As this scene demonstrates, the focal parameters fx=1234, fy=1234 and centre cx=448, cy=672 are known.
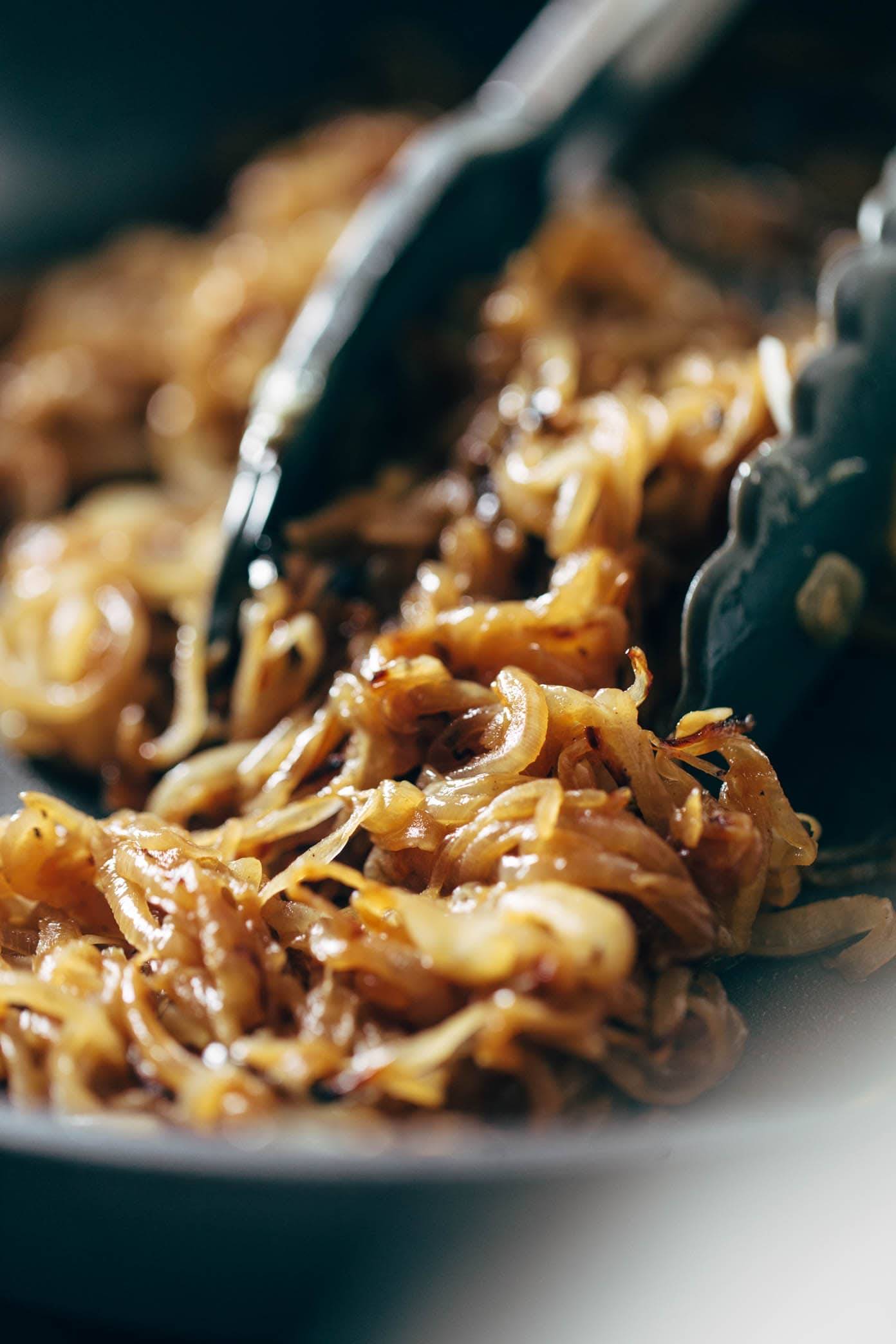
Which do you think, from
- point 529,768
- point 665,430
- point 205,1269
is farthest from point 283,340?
point 205,1269

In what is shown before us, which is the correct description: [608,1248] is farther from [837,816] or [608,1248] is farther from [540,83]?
[540,83]

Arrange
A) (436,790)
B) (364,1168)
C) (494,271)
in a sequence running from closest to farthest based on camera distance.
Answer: (364,1168) < (436,790) < (494,271)

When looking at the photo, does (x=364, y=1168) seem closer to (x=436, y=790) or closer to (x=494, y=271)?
(x=436, y=790)

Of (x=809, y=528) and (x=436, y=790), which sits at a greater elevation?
(x=436, y=790)

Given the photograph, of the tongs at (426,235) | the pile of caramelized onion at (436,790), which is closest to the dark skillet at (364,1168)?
the pile of caramelized onion at (436,790)

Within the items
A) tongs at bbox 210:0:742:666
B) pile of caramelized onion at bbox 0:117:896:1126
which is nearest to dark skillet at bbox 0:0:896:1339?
pile of caramelized onion at bbox 0:117:896:1126

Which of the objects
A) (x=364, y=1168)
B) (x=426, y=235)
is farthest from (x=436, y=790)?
(x=426, y=235)

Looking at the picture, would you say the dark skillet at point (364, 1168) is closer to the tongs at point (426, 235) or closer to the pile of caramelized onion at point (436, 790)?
the pile of caramelized onion at point (436, 790)
